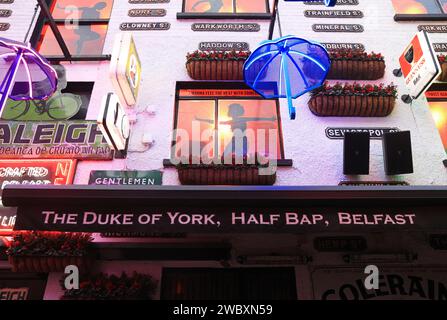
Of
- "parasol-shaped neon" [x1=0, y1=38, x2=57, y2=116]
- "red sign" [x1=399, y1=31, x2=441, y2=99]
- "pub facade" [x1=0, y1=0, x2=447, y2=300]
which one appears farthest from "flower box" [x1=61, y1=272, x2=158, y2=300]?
"red sign" [x1=399, y1=31, x2=441, y2=99]

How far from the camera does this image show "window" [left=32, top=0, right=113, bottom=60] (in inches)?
395

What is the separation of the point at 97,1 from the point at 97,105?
364cm

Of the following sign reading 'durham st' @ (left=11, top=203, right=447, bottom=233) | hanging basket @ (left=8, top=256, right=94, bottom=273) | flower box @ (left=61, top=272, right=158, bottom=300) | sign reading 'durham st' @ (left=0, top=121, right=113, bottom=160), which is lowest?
flower box @ (left=61, top=272, right=158, bottom=300)

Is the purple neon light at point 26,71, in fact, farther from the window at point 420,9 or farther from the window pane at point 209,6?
the window at point 420,9

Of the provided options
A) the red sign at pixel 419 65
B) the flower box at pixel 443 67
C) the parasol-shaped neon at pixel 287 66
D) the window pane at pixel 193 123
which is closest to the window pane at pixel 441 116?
the flower box at pixel 443 67

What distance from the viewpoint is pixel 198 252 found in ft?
23.5

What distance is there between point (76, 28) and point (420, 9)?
29.1 ft

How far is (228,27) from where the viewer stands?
33.1 feet

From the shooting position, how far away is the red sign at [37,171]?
25.3ft

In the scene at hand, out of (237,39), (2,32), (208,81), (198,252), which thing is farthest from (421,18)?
(2,32)

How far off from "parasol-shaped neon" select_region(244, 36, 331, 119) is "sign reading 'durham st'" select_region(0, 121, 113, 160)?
333cm

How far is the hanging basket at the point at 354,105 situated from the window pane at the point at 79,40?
548cm

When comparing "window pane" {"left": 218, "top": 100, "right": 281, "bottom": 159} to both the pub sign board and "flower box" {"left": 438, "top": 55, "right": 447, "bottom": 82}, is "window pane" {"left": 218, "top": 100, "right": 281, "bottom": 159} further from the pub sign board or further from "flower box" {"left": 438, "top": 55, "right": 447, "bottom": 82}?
"flower box" {"left": 438, "top": 55, "right": 447, "bottom": 82}
